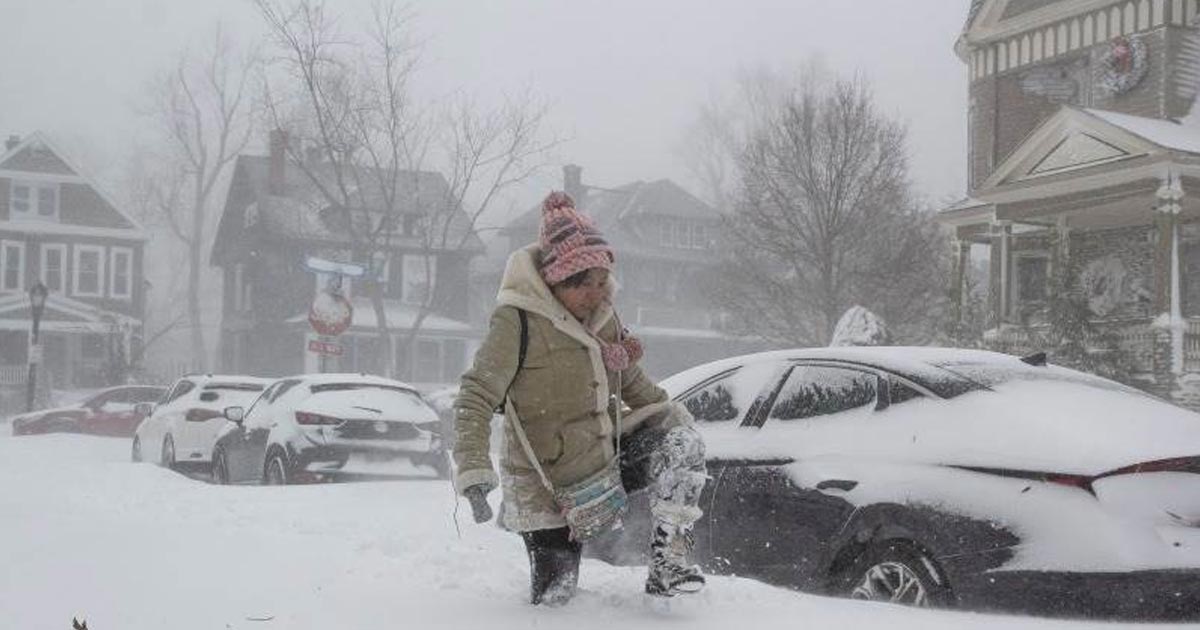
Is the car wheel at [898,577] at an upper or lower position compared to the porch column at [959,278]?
lower

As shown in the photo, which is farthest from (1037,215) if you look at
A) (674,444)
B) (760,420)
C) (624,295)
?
(624,295)

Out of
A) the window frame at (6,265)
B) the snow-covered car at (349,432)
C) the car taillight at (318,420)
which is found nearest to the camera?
the snow-covered car at (349,432)

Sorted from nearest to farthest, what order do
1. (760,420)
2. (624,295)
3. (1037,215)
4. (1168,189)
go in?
(760,420), (1168,189), (1037,215), (624,295)

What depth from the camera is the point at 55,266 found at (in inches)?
1709

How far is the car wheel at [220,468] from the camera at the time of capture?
12.6 meters

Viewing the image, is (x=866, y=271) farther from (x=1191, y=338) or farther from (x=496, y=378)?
(x=496, y=378)

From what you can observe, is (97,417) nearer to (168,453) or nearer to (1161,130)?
(168,453)

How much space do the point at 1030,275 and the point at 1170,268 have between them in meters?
5.08

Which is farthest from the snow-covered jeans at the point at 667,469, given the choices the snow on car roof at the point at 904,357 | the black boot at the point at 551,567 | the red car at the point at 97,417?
the red car at the point at 97,417

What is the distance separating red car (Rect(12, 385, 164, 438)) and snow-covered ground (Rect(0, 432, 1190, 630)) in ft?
63.9

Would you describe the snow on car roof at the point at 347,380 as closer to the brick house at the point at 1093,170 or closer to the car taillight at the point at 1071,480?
the car taillight at the point at 1071,480

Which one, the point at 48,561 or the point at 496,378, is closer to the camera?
the point at 496,378

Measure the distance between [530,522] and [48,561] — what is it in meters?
2.37

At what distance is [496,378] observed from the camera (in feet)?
12.0
